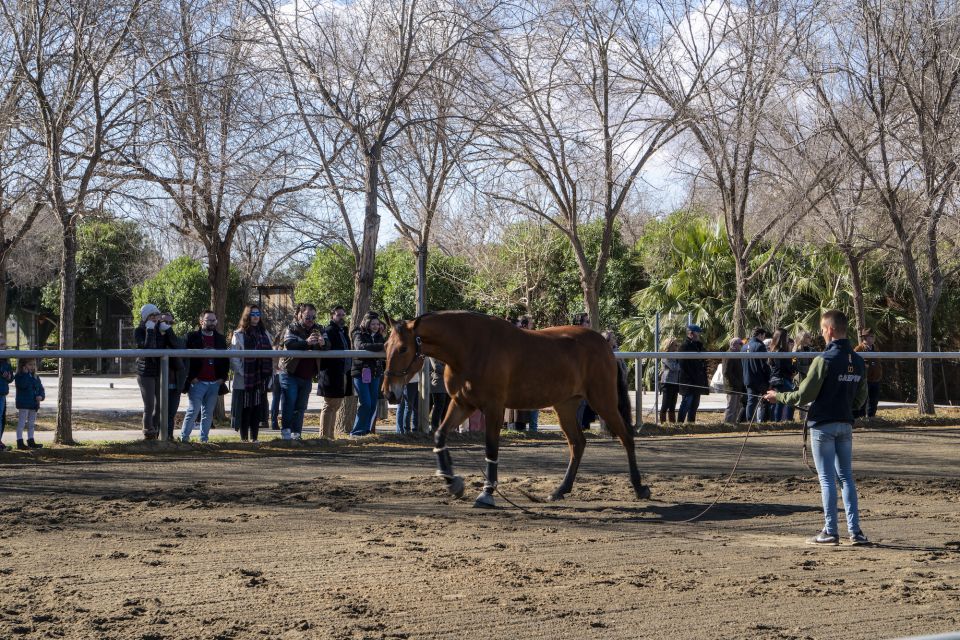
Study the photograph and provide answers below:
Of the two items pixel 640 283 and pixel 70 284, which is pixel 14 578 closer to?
pixel 70 284

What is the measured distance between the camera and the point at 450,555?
293 inches

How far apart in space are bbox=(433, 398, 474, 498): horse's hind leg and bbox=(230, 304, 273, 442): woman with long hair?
5128mm

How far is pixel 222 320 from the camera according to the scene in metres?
20.4

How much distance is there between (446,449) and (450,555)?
2.27 meters

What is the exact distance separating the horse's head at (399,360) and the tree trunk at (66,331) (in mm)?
6759

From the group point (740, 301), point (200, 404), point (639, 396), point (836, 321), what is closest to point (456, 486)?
point (836, 321)

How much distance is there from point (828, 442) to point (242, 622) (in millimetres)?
4735

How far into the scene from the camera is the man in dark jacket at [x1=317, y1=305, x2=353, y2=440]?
47.0 feet

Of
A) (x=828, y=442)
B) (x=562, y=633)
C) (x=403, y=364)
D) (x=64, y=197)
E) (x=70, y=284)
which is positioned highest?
(x=64, y=197)

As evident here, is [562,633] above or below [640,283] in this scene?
below

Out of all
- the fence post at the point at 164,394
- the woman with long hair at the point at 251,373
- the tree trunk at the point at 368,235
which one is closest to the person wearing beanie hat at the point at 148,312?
the fence post at the point at 164,394

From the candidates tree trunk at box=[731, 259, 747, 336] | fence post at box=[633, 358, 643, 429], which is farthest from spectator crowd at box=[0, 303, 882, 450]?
tree trunk at box=[731, 259, 747, 336]

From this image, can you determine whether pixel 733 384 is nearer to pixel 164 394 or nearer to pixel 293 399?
pixel 293 399

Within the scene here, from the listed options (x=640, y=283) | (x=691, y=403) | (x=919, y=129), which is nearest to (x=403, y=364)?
(x=691, y=403)
